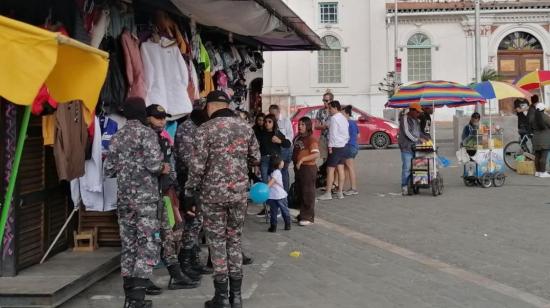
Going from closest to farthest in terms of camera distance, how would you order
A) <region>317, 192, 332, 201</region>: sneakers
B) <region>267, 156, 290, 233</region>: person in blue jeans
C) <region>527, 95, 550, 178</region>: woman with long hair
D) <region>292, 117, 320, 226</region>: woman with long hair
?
<region>267, 156, 290, 233</region>: person in blue jeans
<region>292, 117, 320, 226</region>: woman with long hair
<region>317, 192, 332, 201</region>: sneakers
<region>527, 95, 550, 178</region>: woman with long hair

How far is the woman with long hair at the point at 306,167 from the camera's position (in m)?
8.92

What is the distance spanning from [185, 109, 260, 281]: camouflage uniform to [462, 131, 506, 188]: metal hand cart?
8.12 meters

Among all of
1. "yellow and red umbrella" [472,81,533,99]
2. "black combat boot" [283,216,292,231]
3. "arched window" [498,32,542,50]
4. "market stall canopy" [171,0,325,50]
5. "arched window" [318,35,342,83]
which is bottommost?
"black combat boot" [283,216,292,231]

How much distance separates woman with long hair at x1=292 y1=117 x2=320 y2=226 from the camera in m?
8.92

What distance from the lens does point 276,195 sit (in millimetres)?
8414

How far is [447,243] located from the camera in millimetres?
7711

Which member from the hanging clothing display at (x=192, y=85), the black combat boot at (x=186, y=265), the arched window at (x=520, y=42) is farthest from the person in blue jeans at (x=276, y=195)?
the arched window at (x=520, y=42)

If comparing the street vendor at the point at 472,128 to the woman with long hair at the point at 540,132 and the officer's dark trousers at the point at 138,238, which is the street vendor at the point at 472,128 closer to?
the woman with long hair at the point at 540,132

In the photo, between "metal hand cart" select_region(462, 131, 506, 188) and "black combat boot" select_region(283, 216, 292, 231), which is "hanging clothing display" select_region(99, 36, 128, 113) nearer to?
"black combat boot" select_region(283, 216, 292, 231)

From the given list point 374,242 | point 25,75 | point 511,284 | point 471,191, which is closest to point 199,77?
point 374,242

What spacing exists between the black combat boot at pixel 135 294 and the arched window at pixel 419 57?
32217 millimetres

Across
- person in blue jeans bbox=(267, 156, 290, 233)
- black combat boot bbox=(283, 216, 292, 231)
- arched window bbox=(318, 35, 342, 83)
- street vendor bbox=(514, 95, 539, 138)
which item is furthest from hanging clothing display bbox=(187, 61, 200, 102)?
arched window bbox=(318, 35, 342, 83)

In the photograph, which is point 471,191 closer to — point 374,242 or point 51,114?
point 374,242

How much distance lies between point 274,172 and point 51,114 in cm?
353
